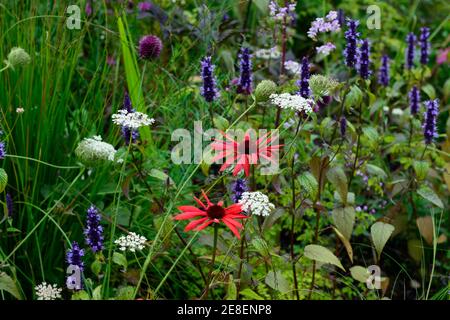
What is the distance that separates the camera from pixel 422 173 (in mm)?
2137

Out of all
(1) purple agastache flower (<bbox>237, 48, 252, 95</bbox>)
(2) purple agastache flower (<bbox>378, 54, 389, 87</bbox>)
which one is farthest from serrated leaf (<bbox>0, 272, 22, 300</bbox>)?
(2) purple agastache flower (<bbox>378, 54, 389, 87</bbox>)

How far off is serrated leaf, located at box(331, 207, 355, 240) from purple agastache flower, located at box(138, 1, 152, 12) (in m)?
1.15

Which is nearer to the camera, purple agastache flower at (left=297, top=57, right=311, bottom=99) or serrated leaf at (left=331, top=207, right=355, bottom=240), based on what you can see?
purple agastache flower at (left=297, top=57, right=311, bottom=99)

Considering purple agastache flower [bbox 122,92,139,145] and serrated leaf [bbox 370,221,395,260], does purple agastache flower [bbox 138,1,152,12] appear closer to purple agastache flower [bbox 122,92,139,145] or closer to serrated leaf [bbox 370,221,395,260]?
purple agastache flower [bbox 122,92,139,145]

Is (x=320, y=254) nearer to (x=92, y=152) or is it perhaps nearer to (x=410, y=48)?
(x=92, y=152)

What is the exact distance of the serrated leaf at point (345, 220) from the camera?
2.01 metres

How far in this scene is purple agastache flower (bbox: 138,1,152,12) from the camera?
108 inches

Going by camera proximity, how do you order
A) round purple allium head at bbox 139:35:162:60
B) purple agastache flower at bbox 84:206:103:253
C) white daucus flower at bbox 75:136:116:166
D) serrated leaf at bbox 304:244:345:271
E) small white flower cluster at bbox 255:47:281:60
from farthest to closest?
small white flower cluster at bbox 255:47:281:60 < round purple allium head at bbox 139:35:162:60 < serrated leaf at bbox 304:244:345:271 < purple agastache flower at bbox 84:206:103:253 < white daucus flower at bbox 75:136:116:166

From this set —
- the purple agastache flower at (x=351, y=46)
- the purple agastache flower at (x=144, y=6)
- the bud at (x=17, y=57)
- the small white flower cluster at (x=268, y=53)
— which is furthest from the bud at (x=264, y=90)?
the purple agastache flower at (x=144, y=6)

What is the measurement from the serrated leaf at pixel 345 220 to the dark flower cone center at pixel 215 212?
61cm

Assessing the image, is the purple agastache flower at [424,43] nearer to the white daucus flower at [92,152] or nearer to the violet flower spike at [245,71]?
the violet flower spike at [245,71]

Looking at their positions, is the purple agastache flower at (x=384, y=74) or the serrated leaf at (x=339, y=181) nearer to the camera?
the serrated leaf at (x=339, y=181)

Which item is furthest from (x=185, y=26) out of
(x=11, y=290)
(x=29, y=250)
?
(x=11, y=290)
